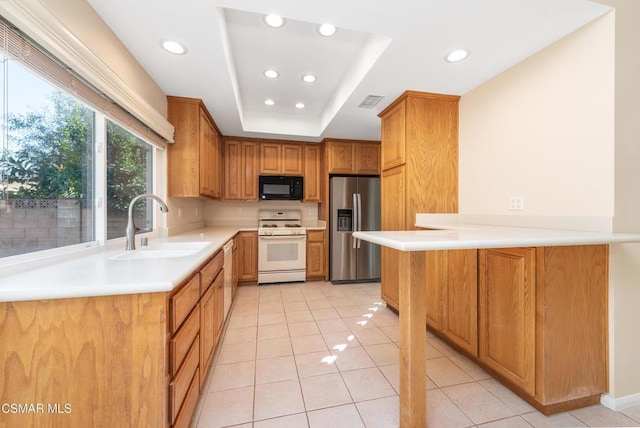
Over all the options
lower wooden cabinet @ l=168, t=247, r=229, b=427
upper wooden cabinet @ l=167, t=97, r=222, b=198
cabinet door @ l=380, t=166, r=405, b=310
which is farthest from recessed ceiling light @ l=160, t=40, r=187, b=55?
cabinet door @ l=380, t=166, r=405, b=310

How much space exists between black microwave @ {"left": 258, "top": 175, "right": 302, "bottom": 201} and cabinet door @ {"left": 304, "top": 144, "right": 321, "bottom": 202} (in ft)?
0.42

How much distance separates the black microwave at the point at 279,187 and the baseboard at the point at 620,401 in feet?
11.8

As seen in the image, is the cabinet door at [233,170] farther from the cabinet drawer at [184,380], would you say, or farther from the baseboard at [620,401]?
the baseboard at [620,401]

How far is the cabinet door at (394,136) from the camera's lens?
2484 millimetres

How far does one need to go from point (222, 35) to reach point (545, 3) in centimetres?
186

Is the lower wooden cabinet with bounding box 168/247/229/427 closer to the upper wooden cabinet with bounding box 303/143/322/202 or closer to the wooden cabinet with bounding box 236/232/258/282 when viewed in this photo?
the wooden cabinet with bounding box 236/232/258/282

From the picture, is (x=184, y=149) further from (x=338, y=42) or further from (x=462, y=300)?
(x=462, y=300)

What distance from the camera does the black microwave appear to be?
4.07 metres

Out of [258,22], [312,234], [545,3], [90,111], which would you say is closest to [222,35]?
[258,22]

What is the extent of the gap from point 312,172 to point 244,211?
1.31 m

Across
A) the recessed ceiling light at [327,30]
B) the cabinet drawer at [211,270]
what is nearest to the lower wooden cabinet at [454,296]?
the cabinet drawer at [211,270]

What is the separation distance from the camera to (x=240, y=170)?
402cm

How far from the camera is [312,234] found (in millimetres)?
4062

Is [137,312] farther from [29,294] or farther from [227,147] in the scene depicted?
[227,147]
